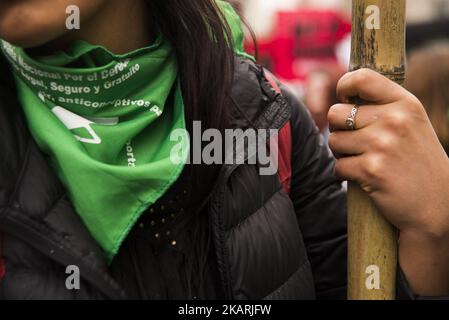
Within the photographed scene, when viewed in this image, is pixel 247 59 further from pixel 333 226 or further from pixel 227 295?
pixel 227 295

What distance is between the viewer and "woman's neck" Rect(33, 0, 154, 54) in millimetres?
1582

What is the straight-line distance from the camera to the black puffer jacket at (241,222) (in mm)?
1440

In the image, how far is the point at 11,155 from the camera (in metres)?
1.49

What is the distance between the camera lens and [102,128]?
61.7 inches

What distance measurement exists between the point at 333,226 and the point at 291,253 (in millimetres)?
267

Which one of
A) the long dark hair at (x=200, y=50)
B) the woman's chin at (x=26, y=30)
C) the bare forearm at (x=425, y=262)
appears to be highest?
the woman's chin at (x=26, y=30)

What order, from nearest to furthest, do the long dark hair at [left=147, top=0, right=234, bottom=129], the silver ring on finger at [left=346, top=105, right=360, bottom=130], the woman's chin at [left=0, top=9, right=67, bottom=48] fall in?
the woman's chin at [left=0, top=9, right=67, bottom=48]
the silver ring on finger at [left=346, top=105, right=360, bottom=130]
the long dark hair at [left=147, top=0, right=234, bottom=129]

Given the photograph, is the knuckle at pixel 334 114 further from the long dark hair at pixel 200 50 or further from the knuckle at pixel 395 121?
the long dark hair at pixel 200 50

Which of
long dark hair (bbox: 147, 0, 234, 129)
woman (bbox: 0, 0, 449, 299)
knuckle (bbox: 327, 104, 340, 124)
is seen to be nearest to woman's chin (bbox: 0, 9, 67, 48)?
woman (bbox: 0, 0, 449, 299)

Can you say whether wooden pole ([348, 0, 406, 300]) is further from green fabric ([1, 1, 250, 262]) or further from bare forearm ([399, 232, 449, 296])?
green fabric ([1, 1, 250, 262])

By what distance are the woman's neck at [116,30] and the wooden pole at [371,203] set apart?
0.50 meters

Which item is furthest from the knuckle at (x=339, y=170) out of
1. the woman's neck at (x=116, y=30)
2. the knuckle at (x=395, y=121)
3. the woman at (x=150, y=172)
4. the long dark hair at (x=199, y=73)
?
the woman's neck at (x=116, y=30)

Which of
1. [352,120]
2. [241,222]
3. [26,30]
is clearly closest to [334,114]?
[352,120]

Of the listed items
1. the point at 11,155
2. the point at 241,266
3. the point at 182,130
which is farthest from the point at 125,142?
the point at 241,266
